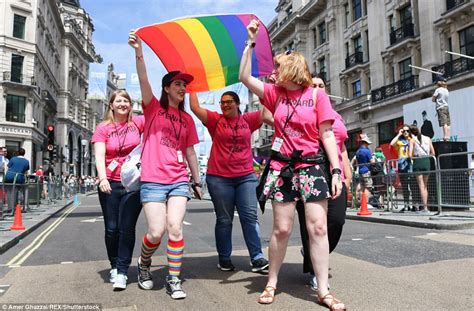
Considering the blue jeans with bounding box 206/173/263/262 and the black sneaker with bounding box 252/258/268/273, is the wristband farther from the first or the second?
the black sneaker with bounding box 252/258/268/273

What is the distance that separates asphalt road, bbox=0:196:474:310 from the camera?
328 centimetres

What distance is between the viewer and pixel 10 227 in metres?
9.02

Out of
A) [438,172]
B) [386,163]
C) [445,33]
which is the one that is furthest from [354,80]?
[438,172]

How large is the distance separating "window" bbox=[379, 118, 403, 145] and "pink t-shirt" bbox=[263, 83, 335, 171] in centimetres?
2760

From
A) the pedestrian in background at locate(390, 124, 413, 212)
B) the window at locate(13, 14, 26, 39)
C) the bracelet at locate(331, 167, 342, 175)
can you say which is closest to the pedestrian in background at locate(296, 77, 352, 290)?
the bracelet at locate(331, 167, 342, 175)

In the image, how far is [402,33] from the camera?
29.2m

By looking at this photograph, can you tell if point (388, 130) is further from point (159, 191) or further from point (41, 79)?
point (41, 79)

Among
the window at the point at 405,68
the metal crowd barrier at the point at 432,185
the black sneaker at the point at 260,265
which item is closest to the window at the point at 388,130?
the window at the point at 405,68

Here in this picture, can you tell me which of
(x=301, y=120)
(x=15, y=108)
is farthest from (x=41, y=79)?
(x=301, y=120)

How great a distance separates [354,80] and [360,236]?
30.9 meters

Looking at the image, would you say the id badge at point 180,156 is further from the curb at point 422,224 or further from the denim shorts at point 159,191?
the curb at point 422,224

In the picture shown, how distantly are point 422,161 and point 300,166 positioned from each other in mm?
7891

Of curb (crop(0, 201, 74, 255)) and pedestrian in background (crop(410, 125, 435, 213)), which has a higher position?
pedestrian in background (crop(410, 125, 435, 213))

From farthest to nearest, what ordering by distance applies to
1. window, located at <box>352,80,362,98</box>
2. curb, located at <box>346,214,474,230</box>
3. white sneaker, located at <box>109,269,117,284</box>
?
window, located at <box>352,80,362,98</box> → curb, located at <box>346,214,474,230</box> → white sneaker, located at <box>109,269,117,284</box>
